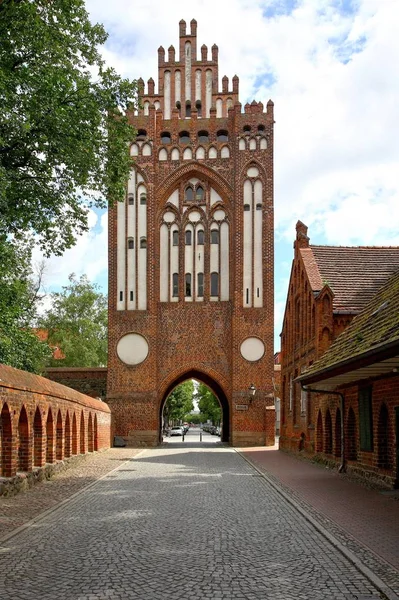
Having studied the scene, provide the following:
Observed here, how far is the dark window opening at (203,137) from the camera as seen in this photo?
35766mm

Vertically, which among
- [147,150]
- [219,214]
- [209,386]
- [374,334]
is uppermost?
[147,150]

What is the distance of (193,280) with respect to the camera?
3503 centimetres

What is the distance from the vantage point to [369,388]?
639 inches

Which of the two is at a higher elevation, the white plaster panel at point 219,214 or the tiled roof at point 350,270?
the white plaster panel at point 219,214

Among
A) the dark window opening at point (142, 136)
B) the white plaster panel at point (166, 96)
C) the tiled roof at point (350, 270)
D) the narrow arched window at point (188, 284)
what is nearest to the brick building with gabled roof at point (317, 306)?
the tiled roof at point (350, 270)

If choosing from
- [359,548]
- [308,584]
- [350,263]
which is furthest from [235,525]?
[350,263]

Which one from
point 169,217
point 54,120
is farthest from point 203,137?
point 54,120

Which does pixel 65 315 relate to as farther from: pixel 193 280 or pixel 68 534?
pixel 68 534

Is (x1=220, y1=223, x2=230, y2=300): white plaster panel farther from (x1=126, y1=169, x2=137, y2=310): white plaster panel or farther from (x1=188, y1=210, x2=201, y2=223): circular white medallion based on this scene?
(x1=126, y1=169, x2=137, y2=310): white plaster panel

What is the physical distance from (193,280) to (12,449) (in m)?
22.2

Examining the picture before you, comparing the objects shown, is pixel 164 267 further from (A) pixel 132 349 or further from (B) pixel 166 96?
(B) pixel 166 96

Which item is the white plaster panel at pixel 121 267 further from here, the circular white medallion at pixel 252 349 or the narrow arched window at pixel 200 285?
the circular white medallion at pixel 252 349

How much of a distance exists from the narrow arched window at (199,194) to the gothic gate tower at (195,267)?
0.06m

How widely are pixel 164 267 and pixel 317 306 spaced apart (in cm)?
1386
